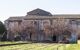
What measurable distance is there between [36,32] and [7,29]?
690 centimetres

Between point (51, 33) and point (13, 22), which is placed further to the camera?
point (13, 22)

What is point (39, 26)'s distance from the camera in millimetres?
61438

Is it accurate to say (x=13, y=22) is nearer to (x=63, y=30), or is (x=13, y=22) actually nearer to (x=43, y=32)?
(x=43, y=32)

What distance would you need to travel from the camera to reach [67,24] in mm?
58750

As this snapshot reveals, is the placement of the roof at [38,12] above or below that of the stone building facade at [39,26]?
above

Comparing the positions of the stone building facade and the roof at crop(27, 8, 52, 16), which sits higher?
the roof at crop(27, 8, 52, 16)

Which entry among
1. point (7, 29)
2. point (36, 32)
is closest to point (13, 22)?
point (7, 29)

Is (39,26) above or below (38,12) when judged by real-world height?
below

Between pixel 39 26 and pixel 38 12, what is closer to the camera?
pixel 39 26

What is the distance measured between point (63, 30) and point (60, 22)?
2.32 m

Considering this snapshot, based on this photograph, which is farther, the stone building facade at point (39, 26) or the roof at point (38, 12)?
the roof at point (38, 12)

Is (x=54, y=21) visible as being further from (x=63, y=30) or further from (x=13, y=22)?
(x=13, y=22)

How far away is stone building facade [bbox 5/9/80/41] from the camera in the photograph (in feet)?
190

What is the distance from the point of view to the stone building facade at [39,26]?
2285 inches
